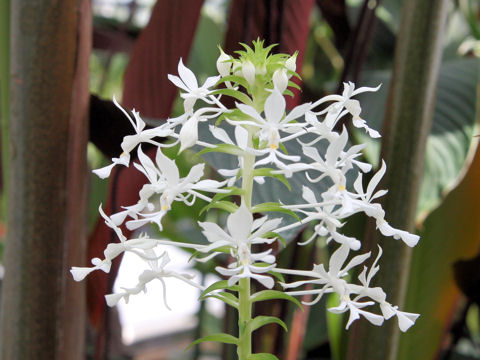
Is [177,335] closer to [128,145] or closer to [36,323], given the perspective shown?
[36,323]

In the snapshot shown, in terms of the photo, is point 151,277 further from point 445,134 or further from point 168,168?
point 445,134

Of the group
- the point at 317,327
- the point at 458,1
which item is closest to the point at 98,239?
the point at 317,327

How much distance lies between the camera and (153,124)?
1.21 feet

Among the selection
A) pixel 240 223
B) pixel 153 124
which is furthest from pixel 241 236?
pixel 153 124

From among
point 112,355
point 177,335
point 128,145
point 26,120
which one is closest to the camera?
point 128,145

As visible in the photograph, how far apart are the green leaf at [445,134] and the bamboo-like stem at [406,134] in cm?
8

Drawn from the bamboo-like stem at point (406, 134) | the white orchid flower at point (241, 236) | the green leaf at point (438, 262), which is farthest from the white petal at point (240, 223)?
the green leaf at point (438, 262)

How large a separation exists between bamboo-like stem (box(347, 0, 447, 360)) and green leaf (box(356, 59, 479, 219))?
0.08m

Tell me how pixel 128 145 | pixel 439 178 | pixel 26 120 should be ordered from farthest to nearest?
Answer: pixel 439 178
pixel 26 120
pixel 128 145

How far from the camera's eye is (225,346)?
2.08ft

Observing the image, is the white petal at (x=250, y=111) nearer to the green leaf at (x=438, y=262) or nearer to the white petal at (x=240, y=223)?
the white petal at (x=240, y=223)

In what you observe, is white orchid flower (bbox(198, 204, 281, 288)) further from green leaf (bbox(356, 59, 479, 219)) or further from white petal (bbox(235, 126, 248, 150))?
green leaf (bbox(356, 59, 479, 219))

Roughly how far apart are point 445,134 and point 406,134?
138 mm

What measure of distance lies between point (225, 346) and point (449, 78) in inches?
14.9
